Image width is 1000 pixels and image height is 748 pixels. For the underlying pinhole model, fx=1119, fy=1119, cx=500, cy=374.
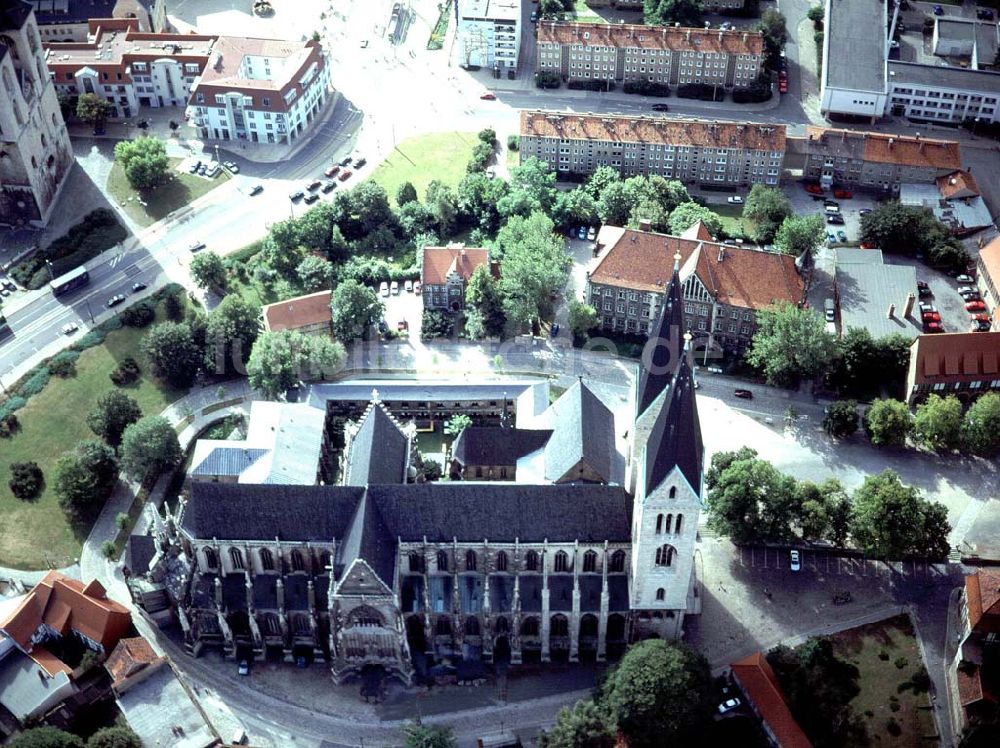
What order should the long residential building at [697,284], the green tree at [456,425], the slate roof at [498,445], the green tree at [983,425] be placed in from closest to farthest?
the slate roof at [498,445] → the green tree at [983,425] → the green tree at [456,425] → the long residential building at [697,284]

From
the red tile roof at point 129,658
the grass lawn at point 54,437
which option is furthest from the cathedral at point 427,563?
the grass lawn at point 54,437

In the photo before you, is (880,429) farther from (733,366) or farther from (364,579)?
(364,579)

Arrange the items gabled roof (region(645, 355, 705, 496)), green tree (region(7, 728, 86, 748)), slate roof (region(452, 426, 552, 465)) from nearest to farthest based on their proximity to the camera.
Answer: gabled roof (region(645, 355, 705, 496)) → green tree (region(7, 728, 86, 748)) → slate roof (region(452, 426, 552, 465))

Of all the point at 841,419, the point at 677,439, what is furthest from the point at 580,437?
the point at 841,419

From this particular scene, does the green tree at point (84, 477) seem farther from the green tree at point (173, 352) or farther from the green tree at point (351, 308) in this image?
the green tree at point (351, 308)

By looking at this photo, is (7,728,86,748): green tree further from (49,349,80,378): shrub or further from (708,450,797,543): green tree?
(708,450,797,543): green tree

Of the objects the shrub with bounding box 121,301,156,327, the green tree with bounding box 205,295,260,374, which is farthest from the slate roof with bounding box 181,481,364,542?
the shrub with bounding box 121,301,156,327
